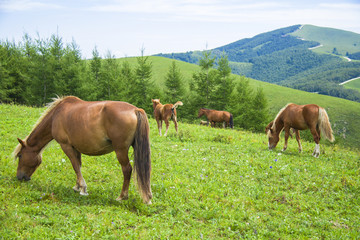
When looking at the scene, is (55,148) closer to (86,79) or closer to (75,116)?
(75,116)

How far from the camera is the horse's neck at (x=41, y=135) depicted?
7.09m

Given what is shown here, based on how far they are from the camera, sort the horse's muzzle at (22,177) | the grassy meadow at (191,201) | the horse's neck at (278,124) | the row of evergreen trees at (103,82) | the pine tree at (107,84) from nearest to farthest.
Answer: the grassy meadow at (191,201) → the horse's muzzle at (22,177) → the horse's neck at (278,124) → the row of evergreen trees at (103,82) → the pine tree at (107,84)

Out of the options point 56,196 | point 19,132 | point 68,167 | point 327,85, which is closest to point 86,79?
point 19,132

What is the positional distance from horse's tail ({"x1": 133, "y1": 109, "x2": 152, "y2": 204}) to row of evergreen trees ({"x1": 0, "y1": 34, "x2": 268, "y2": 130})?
3369cm

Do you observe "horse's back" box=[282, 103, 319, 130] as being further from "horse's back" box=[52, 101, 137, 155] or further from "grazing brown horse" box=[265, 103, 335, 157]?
"horse's back" box=[52, 101, 137, 155]

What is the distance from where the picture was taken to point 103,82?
42969mm

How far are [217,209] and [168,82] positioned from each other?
132ft

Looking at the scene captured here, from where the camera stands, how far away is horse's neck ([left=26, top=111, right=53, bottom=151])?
709cm

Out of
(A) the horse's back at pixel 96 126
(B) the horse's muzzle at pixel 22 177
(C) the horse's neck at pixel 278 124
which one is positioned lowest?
(B) the horse's muzzle at pixel 22 177

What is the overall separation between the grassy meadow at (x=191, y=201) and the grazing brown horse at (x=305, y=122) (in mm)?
1908

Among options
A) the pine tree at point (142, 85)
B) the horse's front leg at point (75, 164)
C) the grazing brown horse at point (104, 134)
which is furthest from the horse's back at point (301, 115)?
the pine tree at point (142, 85)

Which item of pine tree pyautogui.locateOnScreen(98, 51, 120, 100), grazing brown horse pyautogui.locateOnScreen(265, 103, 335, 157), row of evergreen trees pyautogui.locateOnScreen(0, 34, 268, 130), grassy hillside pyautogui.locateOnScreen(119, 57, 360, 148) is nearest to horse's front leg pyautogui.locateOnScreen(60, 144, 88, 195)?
grazing brown horse pyautogui.locateOnScreen(265, 103, 335, 157)

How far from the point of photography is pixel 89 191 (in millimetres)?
6797

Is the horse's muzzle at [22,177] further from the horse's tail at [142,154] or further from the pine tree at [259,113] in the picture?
the pine tree at [259,113]
